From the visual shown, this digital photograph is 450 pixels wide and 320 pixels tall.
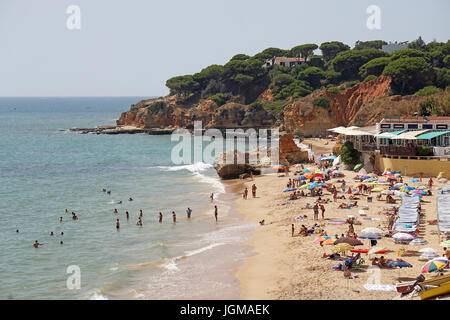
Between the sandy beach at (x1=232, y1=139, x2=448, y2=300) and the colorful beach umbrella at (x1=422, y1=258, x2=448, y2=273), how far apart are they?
0.63 metres

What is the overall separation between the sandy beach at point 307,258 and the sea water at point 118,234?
108cm

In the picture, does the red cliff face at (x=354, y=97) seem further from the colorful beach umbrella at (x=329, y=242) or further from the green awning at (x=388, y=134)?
the colorful beach umbrella at (x=329, y=242)

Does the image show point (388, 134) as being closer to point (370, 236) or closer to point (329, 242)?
point (370, 236)

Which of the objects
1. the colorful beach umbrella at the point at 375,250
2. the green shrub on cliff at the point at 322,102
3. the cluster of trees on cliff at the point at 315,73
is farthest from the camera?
the cluster of trees on cliff at the point at 315,73

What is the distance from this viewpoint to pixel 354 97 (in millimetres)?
81938

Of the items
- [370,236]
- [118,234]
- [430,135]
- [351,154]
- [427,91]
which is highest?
[427,91]

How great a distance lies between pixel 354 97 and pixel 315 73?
23.4 metres

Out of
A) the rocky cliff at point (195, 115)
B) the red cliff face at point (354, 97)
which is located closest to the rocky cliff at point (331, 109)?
the red cliff face at point (354, 97)

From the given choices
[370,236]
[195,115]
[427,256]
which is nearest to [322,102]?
[195,115]

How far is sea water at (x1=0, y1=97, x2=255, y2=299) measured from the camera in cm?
2148

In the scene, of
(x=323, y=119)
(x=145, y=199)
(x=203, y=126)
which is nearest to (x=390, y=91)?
(x=323, y=119)

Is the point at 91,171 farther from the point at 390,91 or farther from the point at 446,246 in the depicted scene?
the point at 390,91

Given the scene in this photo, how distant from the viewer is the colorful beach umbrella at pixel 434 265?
17953 millimetres

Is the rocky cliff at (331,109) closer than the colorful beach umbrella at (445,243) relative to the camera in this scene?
No
